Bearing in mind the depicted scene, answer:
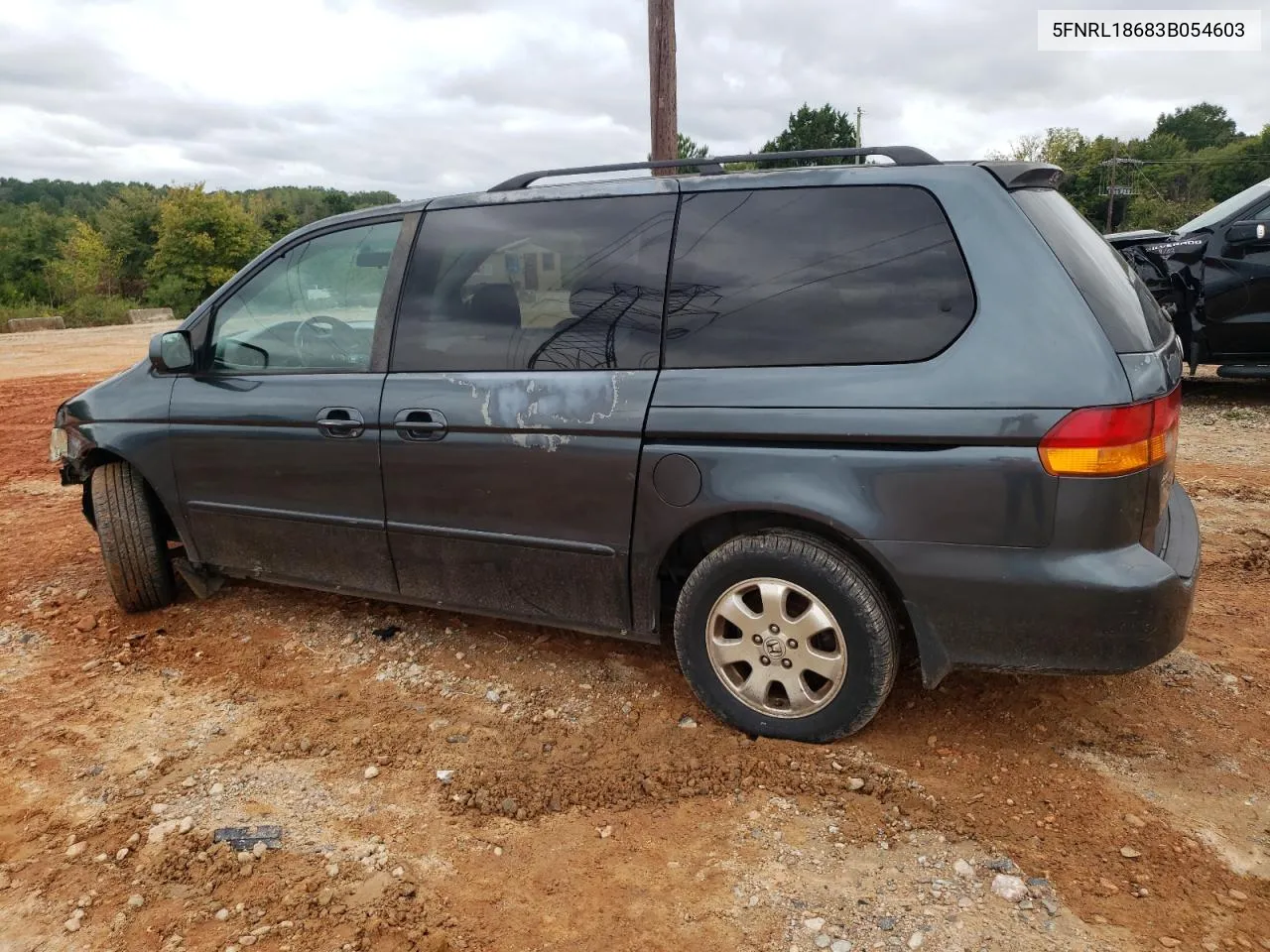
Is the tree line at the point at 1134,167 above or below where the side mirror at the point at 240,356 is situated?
above

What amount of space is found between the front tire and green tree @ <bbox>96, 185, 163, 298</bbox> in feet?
184

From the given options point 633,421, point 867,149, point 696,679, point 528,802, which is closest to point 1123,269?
point 867,149

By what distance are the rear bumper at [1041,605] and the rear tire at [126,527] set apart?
327 centimetres

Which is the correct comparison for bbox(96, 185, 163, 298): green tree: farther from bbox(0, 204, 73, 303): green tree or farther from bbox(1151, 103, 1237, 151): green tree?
bbox(1151, 103, 1237, 151): green tree

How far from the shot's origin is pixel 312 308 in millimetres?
3715

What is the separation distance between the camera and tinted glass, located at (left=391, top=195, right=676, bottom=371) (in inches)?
119

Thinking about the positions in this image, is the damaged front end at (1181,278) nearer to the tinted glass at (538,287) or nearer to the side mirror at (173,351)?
the tinted glass at (538,287)

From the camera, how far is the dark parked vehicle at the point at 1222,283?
7.62 meters

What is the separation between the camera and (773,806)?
8.65 feet

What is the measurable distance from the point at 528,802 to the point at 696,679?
67 centimetres

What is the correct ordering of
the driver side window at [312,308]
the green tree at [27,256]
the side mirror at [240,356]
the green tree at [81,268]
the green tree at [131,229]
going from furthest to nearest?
the green tree at [131,229] < the green tree at [81,268] < the green tree at [27,256] < the side mirror at [240,356] < the driver side window at [312,308]

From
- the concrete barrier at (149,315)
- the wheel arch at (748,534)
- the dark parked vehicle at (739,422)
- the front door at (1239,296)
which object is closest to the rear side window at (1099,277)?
the dark parked vehicle at (739,422)

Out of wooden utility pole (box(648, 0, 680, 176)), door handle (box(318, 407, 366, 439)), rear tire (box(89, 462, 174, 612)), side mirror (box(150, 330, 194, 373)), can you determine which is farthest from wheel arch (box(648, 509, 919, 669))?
wooden utility pole (box(648, 0, 680, 176))

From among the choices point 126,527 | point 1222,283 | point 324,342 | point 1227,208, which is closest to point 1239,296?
point 1222,283
